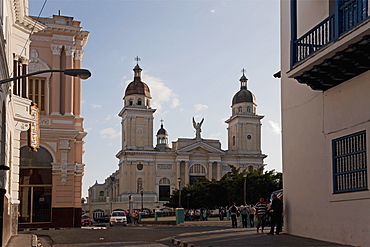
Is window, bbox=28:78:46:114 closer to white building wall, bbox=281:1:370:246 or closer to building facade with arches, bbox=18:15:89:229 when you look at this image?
building facade with arches, bbox=18:15:89:229

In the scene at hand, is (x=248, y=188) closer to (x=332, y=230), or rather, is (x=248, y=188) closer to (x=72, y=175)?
(x=72, y=175)

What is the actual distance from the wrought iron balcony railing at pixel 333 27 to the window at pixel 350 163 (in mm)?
2504

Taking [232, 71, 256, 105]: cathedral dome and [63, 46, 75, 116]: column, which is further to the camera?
[232, 71, 256, 105]: cathedral dome

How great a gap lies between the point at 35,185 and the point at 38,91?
5.58 meters

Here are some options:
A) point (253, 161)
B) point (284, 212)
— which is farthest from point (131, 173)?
point (284, 212)

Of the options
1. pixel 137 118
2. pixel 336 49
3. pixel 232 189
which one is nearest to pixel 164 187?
pixel 137 118

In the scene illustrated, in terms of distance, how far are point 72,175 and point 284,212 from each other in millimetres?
17885

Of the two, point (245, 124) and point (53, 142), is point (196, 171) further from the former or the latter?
point (53, 142)

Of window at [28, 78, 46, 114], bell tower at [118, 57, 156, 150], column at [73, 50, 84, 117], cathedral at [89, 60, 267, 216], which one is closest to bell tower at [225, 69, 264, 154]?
cathedral at [89, 60, 267, 216]

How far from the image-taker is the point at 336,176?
15.4 m

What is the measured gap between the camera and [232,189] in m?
69.9

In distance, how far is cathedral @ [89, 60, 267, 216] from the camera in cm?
10388

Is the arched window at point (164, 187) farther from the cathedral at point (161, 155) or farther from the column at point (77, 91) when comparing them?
the column at point (77, 91)

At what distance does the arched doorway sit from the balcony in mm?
20895
